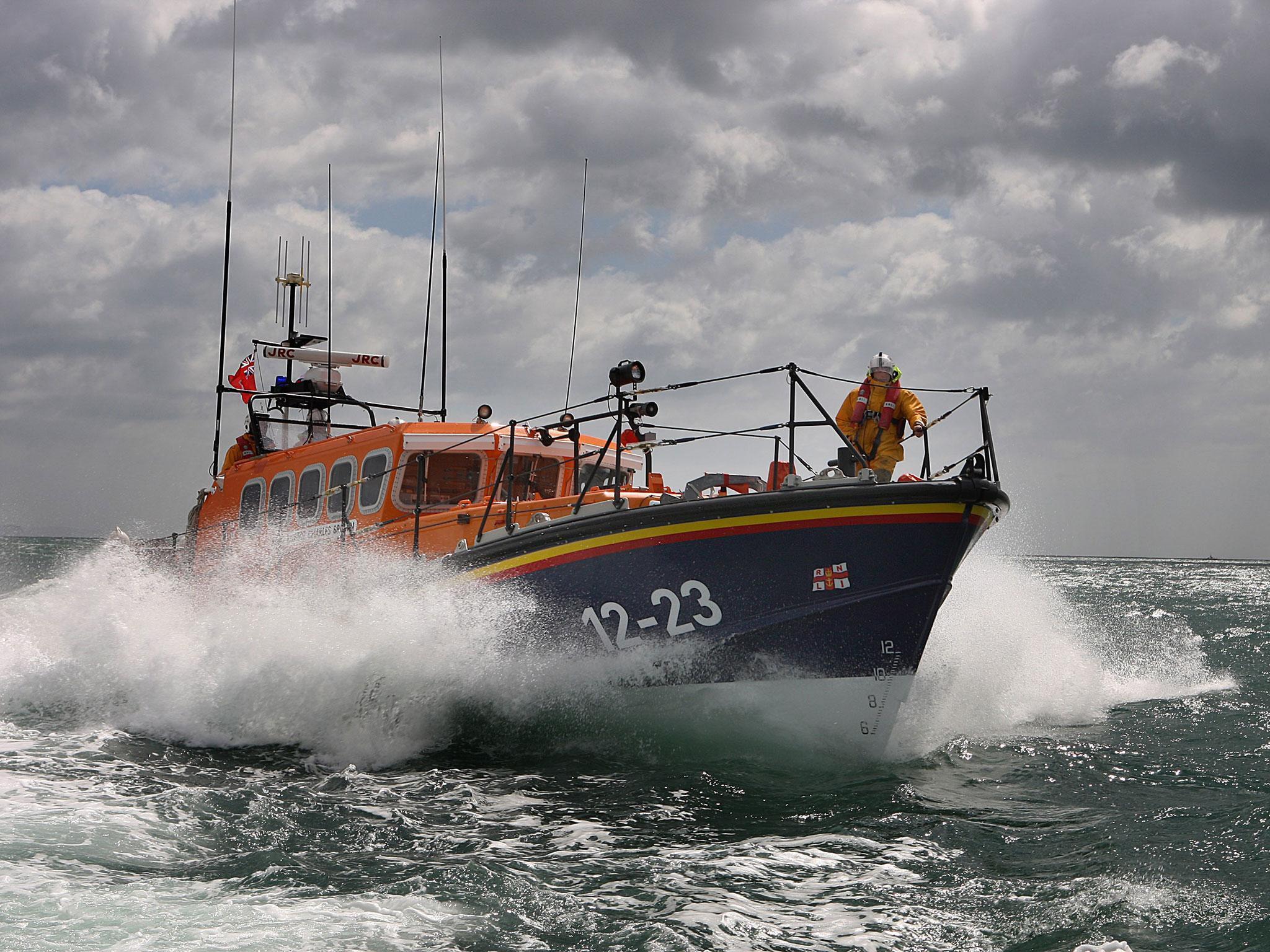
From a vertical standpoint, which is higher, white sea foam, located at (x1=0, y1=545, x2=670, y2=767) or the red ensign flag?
the red ensign flag

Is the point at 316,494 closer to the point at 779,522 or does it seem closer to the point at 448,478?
the point at 448,478

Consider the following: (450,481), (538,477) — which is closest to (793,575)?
(538,477)

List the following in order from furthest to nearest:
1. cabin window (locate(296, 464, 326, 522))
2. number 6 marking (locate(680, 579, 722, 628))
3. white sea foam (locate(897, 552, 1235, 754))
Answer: cabin window (locate(296, 464, 326, 522)) < white sea foam (locate(897, 552, 1235, 754)) < number 6 marking (locate(680, 579, 722, 628))

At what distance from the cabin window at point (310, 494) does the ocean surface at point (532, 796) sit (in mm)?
599

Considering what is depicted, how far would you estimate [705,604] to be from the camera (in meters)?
6.43

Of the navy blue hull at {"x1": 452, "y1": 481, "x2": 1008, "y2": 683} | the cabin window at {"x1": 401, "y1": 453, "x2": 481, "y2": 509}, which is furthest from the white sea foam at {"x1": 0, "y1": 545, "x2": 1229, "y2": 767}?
the cabin window at {"x1": 401, "y1": 453, "x2": 481, "y2": 509}

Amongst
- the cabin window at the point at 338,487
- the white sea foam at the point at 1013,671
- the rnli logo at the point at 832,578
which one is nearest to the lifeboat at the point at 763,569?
the rnli logo at the point at 832,578

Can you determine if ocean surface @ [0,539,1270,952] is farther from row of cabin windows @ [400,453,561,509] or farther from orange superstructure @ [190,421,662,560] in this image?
row of cabin windows @ [400,453,561,509]

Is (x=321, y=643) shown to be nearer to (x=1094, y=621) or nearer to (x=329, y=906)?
(x=329, y=906)

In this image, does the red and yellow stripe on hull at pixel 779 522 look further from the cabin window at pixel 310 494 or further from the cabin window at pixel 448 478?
the cabin window at pixel 310 494

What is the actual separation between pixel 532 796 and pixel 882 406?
3.52 metres

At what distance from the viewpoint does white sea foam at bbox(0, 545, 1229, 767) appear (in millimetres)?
6883

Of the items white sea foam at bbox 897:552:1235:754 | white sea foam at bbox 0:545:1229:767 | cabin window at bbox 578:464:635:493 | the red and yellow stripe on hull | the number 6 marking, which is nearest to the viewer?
the red and yellow stripe on hull

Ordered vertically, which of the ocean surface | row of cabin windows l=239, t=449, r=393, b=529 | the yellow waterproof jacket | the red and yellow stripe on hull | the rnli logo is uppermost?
the yellow waterproof jacket
